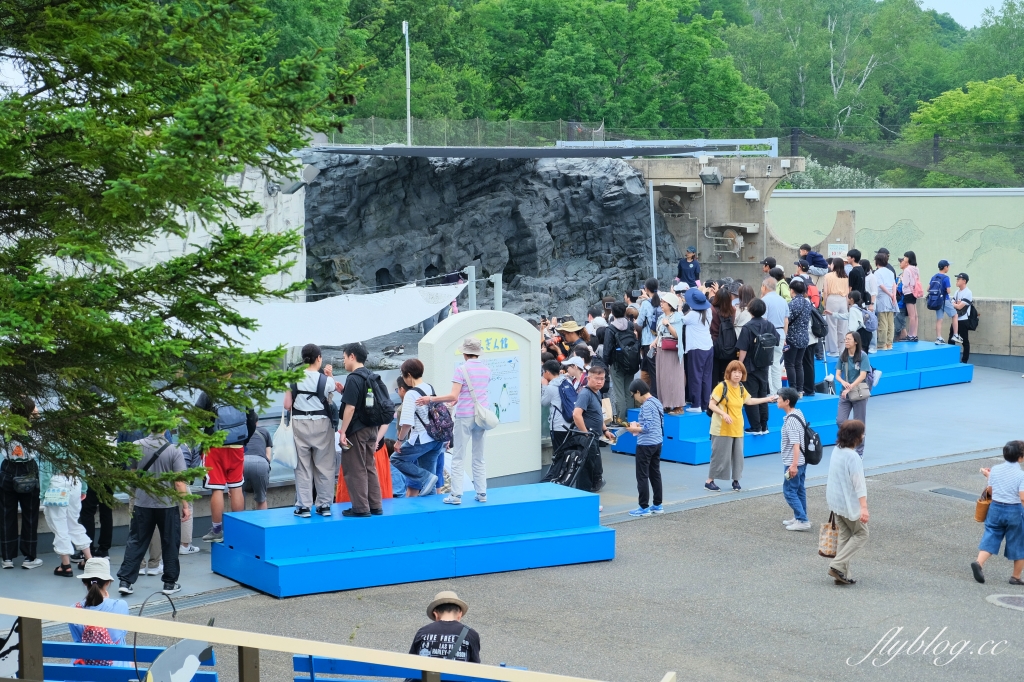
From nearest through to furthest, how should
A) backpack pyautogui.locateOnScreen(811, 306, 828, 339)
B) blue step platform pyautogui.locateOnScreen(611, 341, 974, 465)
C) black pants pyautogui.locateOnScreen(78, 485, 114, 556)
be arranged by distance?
black pants pyautogui.locateOnScreen(78, 485, 114, 556)
blue step platform pyautogui.locateOnScreen(611, 341, 974, 465)
backpack pyautogui.locateOnScreen(811, 306, 828, 339)

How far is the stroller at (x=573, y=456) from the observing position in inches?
506

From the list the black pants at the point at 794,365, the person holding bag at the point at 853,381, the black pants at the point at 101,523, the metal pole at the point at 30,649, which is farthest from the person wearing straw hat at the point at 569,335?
the metal pole at the point at 30,649

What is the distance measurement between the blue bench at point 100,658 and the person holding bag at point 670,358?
981 cm

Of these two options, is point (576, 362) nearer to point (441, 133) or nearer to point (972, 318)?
point (972, 318)

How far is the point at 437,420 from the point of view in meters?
11.4

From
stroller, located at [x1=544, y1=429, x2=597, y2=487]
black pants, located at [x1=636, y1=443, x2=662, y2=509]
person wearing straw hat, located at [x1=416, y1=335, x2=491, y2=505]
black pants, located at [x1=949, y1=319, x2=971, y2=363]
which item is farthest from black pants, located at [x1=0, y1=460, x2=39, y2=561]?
black pants, located at [x1=949, y1=319, x2=971, y2=363]

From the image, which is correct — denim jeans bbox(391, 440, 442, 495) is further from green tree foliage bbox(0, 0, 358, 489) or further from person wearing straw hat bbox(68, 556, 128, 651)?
green tree foliage bbox(0, 0, 358, 489)

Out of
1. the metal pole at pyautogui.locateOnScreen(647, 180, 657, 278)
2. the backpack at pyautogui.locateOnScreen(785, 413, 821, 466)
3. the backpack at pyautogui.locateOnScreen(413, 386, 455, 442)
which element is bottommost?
the backpack at pyautogui.locateOnScreen(785, 413, 821, 466)

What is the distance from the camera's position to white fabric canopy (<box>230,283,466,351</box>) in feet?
47.9

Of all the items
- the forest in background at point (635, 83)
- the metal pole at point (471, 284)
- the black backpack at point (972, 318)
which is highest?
the forest in background at point (635, 83)

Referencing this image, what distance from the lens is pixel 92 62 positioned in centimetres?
629

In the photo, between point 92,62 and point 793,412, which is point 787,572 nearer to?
→ point 793,412

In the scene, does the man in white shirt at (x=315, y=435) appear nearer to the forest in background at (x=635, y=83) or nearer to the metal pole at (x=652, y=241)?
the metal pole at (x=652, y=241)

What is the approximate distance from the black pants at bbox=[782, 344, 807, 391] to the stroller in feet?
15.2
